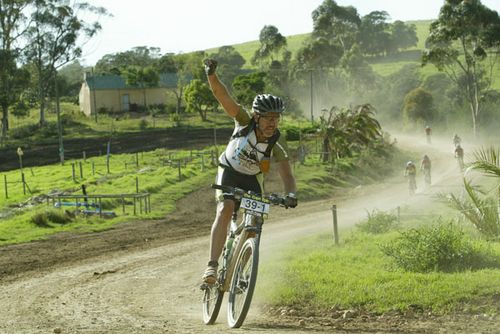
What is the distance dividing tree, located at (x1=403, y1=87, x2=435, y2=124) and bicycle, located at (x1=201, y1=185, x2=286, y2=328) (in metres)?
74.9

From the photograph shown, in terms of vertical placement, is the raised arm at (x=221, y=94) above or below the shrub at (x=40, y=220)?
above

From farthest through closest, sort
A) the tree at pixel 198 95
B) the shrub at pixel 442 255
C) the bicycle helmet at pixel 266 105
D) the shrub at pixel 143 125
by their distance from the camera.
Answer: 1. the tree at pixel 198 95
2. the shrub at pixel 143 125
3. the shrub at pixel 442 255
4. the bicycle helmet at pixel 266 105

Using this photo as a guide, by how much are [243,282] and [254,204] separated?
3.06 ft

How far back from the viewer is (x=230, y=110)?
31.2 feet

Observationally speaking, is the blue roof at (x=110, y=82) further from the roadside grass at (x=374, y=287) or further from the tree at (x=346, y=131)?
the roadside grass at (x=374, y=287)

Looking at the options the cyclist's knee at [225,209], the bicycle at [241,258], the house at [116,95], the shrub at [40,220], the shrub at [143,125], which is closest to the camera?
the bicycle at [241,258]

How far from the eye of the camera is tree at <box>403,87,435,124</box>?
3278 inches

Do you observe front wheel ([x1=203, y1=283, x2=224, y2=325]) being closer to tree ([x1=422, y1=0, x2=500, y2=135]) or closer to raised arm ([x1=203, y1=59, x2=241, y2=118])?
raised arm ([x1=203, y1=59, x2=241, y2=118])

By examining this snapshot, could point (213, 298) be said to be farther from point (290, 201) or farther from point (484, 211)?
point (484, 211)

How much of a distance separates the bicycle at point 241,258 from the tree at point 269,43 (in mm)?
130282

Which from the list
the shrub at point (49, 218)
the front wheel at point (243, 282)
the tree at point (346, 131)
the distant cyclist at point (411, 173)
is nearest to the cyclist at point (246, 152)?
the front wheel at point (243, 282)

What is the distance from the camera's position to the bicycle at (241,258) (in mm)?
9195

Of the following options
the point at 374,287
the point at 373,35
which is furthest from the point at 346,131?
the point at 373,35

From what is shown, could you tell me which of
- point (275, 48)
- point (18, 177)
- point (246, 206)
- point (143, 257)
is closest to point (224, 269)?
point (246, 206)
